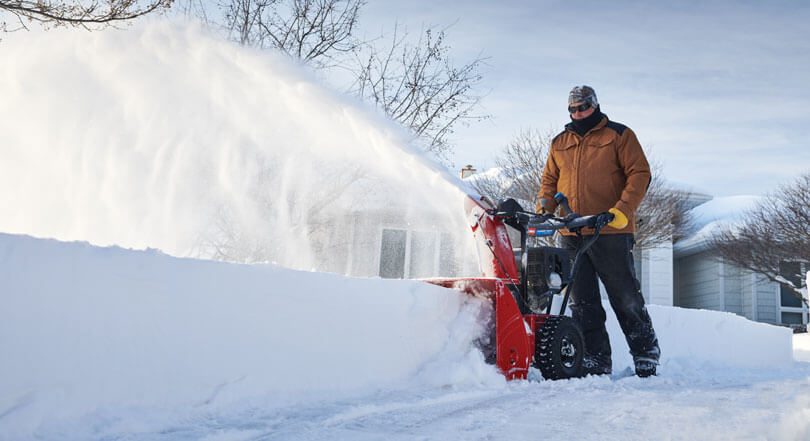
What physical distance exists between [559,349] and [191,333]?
2.15 meters

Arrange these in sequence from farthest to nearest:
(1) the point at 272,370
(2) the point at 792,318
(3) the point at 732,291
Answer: (3) the point at 732,291
(2) the point at 792,318
(1) the point at 272,370

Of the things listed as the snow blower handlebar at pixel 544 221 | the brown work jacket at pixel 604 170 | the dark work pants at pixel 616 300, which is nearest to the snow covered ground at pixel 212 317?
the dark work pants at pixel 616 300

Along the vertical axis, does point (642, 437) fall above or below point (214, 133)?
below

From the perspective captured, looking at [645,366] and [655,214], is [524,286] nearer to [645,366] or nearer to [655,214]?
[645,366]

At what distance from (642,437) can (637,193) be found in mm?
2213

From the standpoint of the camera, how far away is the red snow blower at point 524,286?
3494 millimetres

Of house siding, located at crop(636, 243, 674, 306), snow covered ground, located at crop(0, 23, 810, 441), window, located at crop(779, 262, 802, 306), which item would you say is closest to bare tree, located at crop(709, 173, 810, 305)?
window, located at crop(779, 262, 802, 306)

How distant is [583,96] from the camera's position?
13.8 feet

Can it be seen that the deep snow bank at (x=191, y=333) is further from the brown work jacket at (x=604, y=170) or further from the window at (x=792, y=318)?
the window at (x=792, y=318)

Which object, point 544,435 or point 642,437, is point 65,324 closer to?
point 544,435

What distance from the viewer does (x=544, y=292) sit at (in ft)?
12.6

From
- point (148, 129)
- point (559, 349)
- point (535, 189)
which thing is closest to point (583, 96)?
point (559, 349)

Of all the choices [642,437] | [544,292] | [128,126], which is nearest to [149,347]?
[642,437]

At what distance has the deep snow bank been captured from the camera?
204 cm
